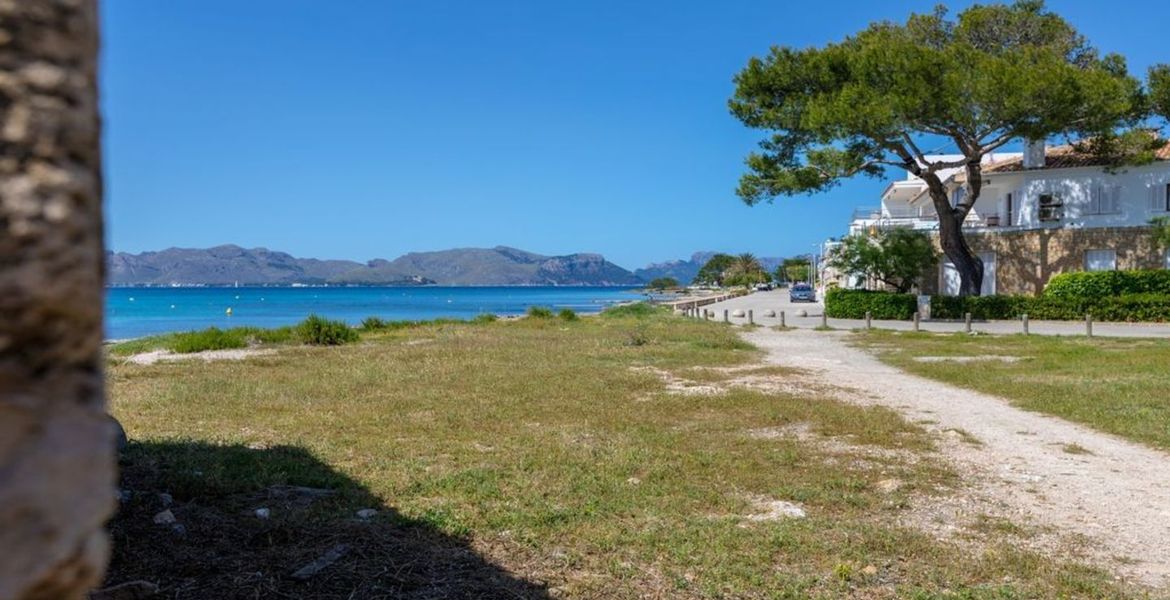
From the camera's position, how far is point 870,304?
36031 millimetres

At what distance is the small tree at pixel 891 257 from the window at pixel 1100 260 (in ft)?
23.5

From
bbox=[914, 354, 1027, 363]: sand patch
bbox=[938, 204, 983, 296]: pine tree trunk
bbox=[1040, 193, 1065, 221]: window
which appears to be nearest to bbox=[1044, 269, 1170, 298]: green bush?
bbox=[938, 204, 983, 296]: pine tree trunk

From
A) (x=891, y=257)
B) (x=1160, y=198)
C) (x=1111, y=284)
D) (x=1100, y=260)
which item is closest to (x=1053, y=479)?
(x=1111, y=284)

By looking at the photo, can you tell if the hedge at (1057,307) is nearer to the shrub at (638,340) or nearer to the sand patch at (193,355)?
the shrub at (638,340)

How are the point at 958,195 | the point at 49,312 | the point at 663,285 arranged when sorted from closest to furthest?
the point at 49,312, the point at 958,195, the point at 663,285

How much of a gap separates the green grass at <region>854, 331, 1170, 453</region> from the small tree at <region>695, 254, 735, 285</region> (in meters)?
122

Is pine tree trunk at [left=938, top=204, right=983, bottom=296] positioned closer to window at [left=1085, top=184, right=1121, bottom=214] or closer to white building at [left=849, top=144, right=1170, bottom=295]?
white building at [left=849, top=144, right=1170, bottom=295]

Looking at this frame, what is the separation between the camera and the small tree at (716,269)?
14691cm

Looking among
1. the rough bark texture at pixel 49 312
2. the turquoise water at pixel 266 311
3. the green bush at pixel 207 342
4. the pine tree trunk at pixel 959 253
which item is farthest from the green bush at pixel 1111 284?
the rough bark texture at pixel 49 312

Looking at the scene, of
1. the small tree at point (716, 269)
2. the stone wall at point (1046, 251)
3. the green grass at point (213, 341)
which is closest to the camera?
the green grass at point (213, 341)

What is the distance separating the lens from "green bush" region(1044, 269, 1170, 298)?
32812 millimetres

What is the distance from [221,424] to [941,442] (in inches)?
325

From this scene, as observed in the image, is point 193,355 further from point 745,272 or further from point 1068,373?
point 745,272

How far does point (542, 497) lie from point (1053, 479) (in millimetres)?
4663
